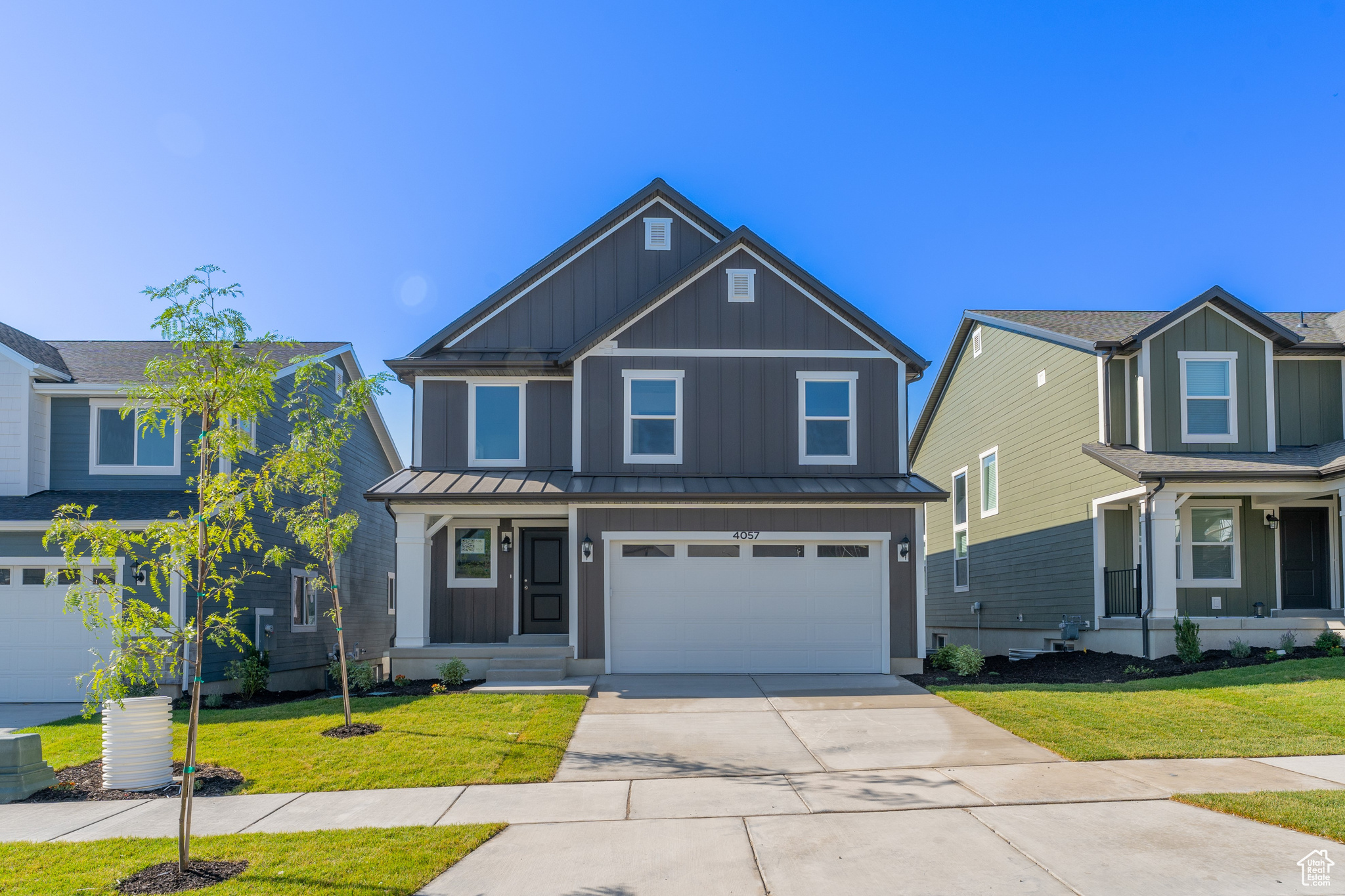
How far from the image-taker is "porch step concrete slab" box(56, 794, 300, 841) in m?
7.00

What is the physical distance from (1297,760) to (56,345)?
20.9 m

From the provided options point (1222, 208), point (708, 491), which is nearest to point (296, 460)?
point (708, 491)

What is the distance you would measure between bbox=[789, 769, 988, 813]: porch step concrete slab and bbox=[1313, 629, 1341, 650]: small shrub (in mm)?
9291

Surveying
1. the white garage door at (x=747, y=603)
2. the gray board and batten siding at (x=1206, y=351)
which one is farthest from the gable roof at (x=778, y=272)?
the gray board and batten siding at (x=1206, y=351)

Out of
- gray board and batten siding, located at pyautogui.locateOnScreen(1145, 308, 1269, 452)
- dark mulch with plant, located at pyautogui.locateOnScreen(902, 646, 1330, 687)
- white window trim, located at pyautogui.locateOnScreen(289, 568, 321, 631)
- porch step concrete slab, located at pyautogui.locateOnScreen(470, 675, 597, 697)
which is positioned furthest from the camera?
white window trim, located at pyautogui.locateOnScreen(289, 568, 321, 631)

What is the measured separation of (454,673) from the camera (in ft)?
46.2

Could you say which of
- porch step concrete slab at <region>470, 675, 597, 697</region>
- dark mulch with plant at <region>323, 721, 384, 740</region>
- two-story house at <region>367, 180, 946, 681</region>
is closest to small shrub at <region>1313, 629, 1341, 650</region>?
two-story house at <region>367, 180, 946, 681</region>

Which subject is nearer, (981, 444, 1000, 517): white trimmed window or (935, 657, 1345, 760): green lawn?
(935, 657, 1345, 760): green lawn

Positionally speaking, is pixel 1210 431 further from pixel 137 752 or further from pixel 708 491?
pixel 137 752

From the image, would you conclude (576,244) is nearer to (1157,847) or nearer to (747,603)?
(747,603)

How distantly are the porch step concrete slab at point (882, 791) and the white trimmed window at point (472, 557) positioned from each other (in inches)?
366

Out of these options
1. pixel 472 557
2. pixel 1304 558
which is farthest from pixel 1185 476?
pixel 472 557

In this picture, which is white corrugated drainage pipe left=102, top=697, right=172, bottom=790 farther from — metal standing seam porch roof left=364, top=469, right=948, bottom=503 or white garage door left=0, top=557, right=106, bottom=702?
white garage door left=0, top=557, right=106, bottom=702

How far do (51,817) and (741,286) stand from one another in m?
11.6
